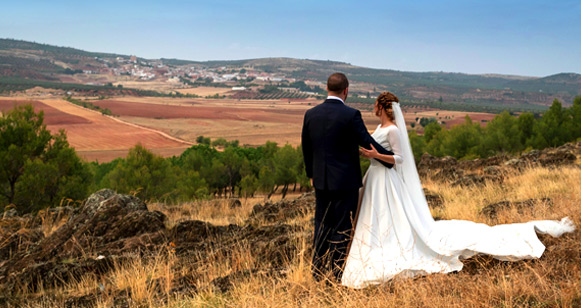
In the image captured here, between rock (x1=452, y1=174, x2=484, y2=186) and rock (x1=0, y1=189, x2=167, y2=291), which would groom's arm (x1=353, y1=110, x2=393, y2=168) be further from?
rock (x1=452, y1=174, x2=484, y2=186)

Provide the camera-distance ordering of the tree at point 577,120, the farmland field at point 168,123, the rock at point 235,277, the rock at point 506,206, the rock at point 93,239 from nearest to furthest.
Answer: the rock at point 235,277 → the rock at point 93,239 → the rock at point 506,206 → the tree at point 577,120 → the farmland field at point 168,123

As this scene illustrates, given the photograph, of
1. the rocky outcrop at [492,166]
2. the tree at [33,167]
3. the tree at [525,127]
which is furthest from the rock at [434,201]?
the tree at [525,127]

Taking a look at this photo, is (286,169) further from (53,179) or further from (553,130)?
(53,179)

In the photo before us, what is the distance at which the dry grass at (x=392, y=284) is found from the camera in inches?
142

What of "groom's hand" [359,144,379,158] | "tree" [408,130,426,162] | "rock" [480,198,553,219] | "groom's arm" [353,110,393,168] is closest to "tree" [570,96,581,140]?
"tree" [408,130,426,162]

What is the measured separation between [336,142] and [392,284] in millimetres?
1483

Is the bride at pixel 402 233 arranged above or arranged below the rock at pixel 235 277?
above

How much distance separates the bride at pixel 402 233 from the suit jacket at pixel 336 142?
240 millimetres

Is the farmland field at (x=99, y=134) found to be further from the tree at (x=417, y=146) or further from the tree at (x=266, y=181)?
the tree at (x=417, y=146)

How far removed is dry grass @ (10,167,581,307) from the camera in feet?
11.9

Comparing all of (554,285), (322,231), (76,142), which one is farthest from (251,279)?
(76,142)

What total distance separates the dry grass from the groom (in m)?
0.34

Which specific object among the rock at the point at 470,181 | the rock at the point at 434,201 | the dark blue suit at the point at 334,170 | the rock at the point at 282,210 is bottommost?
the rock at the point at 282,210

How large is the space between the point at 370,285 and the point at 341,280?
360 millimetres
